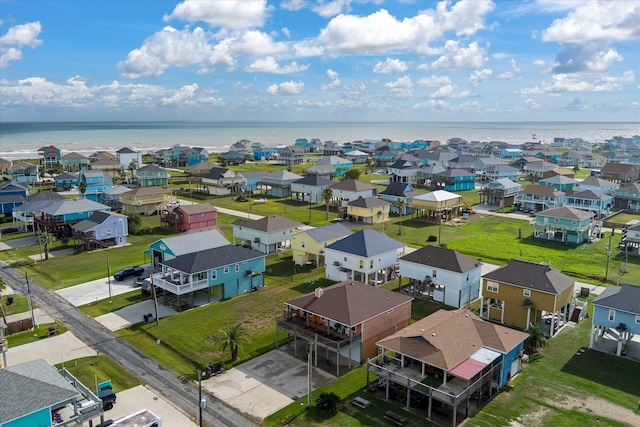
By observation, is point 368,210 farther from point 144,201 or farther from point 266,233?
point 144,201

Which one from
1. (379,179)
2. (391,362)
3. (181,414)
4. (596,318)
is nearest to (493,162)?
(379,179)

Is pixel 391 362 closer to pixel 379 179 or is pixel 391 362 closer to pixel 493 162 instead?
pixel 379 179

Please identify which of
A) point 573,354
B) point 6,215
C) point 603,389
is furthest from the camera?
point 6,215

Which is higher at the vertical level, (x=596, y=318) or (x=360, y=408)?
(x=596, y=318)

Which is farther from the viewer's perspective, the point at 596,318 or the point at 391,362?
the point at 596,318

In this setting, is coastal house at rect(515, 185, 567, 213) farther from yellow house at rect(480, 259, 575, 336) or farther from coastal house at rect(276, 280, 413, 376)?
coastal house at rect(276, 280, 413, 376)

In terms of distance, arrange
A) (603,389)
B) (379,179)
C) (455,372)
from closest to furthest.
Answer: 1. (455,372)
2. (603,389)
3. (379,179)

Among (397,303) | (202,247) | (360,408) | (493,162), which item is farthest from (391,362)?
(493,162)
